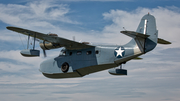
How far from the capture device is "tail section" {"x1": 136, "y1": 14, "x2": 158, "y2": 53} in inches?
735

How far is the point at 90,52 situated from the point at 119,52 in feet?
8.98

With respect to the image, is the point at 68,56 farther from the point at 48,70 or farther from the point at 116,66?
the point at 116,66

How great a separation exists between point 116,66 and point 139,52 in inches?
106

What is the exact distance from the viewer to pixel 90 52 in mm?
20984

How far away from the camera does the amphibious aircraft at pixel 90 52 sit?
18938mm

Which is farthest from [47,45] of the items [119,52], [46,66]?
[119,52]

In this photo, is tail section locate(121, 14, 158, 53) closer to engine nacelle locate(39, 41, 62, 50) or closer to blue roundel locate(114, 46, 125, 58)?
blue roundel locate(114, 46, 125, 58)

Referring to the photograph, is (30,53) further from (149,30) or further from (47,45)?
(149,30)

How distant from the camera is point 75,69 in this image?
21.4m

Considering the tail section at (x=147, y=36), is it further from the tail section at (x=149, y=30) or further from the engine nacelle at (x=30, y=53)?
the engine nacelle at (x=30, y=53)

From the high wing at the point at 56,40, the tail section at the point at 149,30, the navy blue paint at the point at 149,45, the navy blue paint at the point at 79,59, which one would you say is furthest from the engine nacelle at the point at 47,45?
the navy blue paint at the point at 149,45

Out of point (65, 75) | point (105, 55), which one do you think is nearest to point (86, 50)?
point (105, 55)

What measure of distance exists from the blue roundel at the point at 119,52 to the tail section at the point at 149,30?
6.29 ft

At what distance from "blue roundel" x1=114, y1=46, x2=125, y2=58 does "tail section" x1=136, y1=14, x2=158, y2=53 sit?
192cm
